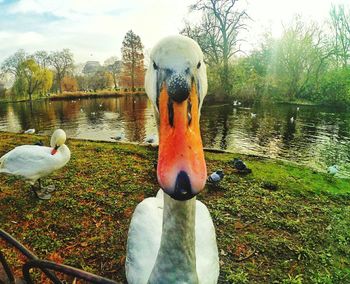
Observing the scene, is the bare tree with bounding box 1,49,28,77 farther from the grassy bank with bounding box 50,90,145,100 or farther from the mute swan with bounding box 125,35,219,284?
the mute swan with bounding box 125,35,219,284

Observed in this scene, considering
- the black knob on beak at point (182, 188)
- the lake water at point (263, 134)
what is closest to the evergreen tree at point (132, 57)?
the lake water at point (263, 134)

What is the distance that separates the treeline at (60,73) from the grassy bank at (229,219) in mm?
41235

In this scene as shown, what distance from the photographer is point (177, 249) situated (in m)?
1.73

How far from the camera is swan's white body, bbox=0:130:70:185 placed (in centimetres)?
458

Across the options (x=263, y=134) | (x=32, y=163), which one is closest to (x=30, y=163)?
(x=32, y=163)

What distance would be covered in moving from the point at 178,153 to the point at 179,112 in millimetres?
195

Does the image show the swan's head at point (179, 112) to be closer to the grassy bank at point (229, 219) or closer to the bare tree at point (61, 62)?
the grassy bank at point (229, 219)

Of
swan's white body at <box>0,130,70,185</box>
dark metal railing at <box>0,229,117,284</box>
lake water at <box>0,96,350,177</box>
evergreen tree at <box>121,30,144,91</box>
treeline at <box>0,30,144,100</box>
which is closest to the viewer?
dark metal railing at <box>0,229,117,284</box>

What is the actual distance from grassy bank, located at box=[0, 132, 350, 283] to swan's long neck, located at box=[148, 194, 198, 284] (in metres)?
1.52

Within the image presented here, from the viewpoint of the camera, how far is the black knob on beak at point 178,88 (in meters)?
1.26

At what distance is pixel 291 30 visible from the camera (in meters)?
30.3

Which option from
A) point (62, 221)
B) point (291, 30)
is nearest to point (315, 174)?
point (62, 221)

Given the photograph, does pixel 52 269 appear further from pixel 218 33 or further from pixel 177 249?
pixel 218 33

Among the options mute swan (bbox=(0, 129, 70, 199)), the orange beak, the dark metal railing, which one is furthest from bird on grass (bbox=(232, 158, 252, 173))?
the dark metal railing
